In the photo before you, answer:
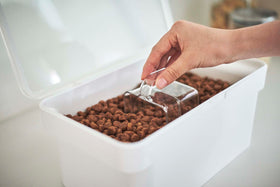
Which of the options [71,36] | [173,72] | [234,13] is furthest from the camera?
[234,13]

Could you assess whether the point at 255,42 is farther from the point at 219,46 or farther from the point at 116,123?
the point at 116,123

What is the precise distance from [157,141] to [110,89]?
0.33 metres

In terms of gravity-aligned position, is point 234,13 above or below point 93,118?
below

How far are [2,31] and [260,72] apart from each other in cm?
58

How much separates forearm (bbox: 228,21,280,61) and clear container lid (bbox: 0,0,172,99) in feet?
1.03

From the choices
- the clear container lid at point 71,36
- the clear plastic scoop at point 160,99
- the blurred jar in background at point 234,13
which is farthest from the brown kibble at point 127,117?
the blurred jar in background at point 234,13

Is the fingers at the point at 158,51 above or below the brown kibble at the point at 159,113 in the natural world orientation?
above

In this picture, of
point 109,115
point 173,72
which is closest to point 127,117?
point 109,115

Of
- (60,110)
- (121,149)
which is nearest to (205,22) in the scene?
(60,110)

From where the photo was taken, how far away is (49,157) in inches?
33.5

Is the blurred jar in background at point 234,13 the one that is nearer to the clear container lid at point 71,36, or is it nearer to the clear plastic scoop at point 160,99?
the clear container lid at point 71,36

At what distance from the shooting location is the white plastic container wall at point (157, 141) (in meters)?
0.56

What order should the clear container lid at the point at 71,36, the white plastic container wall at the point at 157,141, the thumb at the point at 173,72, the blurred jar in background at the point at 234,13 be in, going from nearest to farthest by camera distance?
the white plastic container wall at the point at 157,141
the thumb at the point at 173,72
the clear container lid at the point at 71,36
the blurred jar in background at the point at 234,13

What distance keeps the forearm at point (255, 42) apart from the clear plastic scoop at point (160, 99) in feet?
0.47
